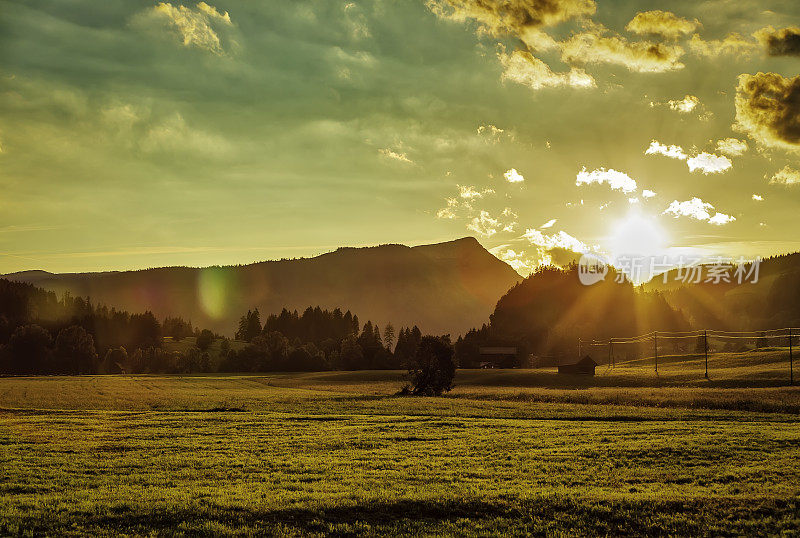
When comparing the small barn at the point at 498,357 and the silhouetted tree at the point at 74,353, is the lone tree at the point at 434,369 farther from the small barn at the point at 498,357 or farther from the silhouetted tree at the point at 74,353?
the silhouetted tree at the point at 74,353

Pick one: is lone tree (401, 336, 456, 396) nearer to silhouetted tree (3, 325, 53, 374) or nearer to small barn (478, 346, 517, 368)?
small barn (478, 346, 517, 368)

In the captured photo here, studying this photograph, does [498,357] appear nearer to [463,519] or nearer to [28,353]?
[28,353]

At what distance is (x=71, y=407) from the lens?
6022cm

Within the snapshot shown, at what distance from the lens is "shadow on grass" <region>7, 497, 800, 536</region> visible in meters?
16.8

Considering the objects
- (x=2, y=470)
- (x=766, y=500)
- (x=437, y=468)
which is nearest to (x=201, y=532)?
(x=437, y=468)

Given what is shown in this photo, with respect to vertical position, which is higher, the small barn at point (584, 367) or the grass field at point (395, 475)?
the grass field at point (395, 475)

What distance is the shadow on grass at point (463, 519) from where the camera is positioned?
1681cm

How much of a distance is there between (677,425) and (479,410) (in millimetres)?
19263

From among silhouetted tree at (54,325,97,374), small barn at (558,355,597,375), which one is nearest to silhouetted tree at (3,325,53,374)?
silhouetted tree at (54,325,97,374)

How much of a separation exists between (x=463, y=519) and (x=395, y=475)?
6658mm

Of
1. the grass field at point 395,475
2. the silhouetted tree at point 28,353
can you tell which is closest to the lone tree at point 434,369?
the grass field at point 395,475

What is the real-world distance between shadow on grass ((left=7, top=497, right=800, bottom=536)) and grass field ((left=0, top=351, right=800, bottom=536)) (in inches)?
2.3

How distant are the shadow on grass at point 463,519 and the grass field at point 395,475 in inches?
2.3

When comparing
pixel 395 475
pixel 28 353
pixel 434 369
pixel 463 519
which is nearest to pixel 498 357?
pixel 434 369
